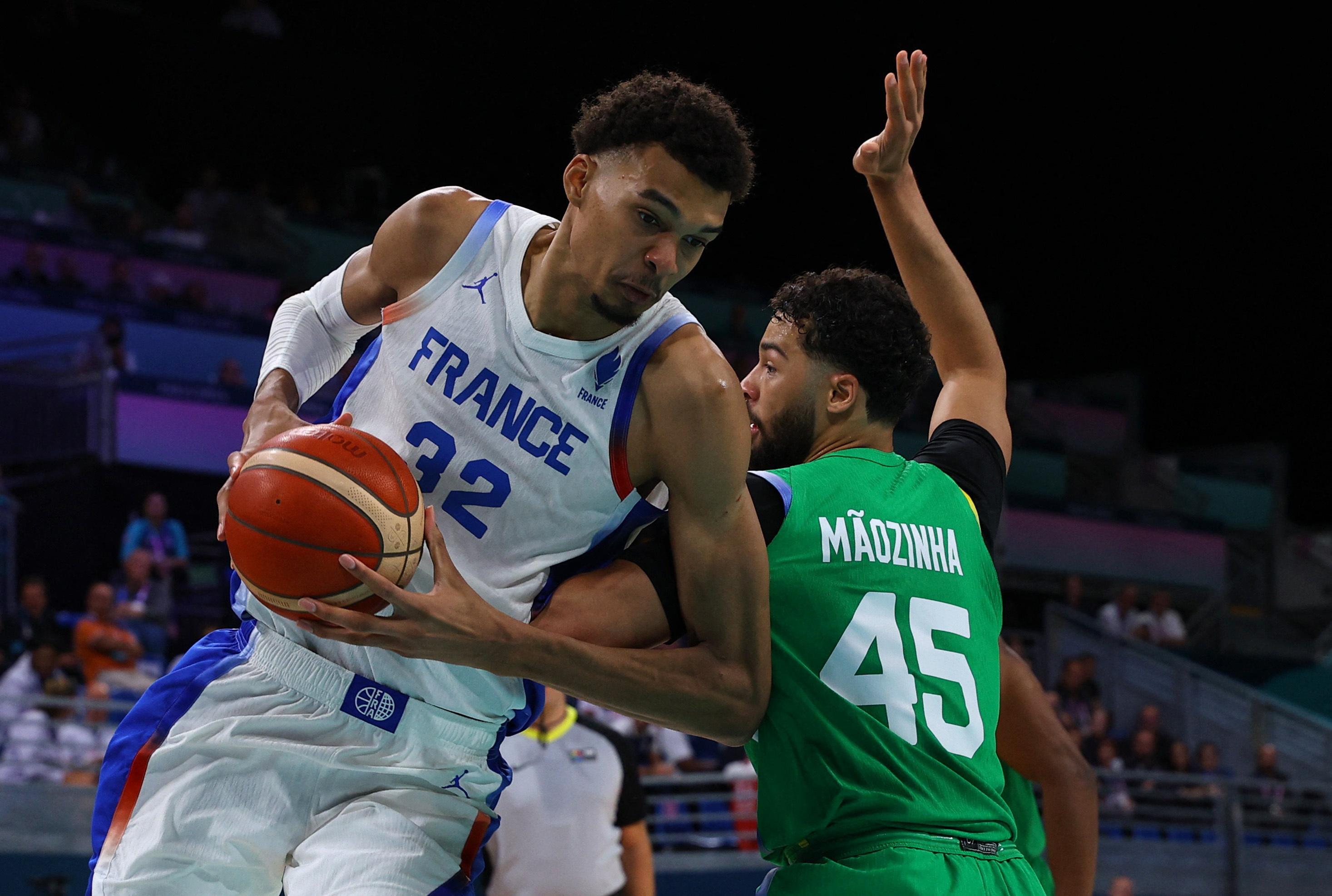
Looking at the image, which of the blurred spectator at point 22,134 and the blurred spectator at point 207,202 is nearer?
the blurred spectator at point 22,134

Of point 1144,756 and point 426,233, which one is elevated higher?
point 426,233

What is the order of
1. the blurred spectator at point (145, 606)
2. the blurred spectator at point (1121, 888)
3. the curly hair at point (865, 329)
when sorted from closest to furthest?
1. the curly hair at point (865, 329)
2. the blurred spectator at point (1121, 888)
3. the blurred spectator at point (145, 606)

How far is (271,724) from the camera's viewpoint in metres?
2.77

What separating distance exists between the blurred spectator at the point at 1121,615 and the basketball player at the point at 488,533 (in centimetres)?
1573

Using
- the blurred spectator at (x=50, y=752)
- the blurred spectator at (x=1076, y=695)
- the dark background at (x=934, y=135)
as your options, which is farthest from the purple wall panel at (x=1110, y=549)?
the blurred spectator at (x=50, y=752)

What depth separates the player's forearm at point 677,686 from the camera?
→ 2.59m

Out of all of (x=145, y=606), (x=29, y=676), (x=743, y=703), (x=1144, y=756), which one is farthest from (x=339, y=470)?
(x=1144, y=756)

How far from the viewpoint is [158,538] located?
11688mm

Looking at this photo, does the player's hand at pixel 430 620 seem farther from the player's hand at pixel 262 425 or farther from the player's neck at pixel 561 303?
the player's neck at pixel 561 303

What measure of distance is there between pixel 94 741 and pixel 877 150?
7006mm

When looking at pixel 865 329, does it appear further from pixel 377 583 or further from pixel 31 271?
pixel 31 271

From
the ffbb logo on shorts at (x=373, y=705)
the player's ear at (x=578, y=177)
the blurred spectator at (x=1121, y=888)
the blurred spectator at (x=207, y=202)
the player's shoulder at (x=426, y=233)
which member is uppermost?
the blurred spectator at (x=207, y=202)

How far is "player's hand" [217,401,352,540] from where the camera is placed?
2.62 meters

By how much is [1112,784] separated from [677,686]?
38.7 feet
